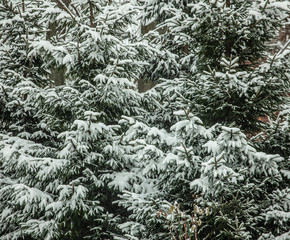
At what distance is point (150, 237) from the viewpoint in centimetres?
391

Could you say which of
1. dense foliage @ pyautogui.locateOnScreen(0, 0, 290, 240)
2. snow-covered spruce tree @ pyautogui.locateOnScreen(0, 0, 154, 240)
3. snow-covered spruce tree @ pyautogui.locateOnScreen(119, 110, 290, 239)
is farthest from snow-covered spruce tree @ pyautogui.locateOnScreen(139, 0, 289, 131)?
snow-covered spruce tree @ pyautogui.locateOnScreen(0, 0, 154, 240)

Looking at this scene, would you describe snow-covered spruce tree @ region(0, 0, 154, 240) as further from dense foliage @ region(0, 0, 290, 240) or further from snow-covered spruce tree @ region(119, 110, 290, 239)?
snow-covered spruce tree @ region(119, 110, 290, 239)

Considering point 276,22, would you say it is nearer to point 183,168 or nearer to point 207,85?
point 207,85

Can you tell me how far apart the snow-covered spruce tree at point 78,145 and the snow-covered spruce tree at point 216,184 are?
618mm

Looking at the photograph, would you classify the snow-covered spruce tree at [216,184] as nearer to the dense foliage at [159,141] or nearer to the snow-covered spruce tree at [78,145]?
the dense foliage at [159,141]

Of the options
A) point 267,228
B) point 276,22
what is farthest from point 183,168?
point 276,22

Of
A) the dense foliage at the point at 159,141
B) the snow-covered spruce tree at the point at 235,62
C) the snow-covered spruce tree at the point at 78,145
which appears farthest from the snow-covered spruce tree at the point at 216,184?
the snow-covered spruce tree at the point at 78,145

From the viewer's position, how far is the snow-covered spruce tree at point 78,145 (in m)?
3.95

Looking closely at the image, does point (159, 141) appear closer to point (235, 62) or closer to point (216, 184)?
point (216, 184)

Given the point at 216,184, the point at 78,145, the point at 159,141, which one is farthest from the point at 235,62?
the point at 78,145

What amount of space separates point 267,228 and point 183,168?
1588 millimetres

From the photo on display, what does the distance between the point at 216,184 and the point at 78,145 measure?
2.06m

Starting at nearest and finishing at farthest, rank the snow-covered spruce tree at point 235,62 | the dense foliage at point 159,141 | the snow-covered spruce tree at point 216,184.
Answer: the snow-covered spruce tree at point 216,184, the dense foliage at point 159,141, the snow-covered spruce tree at point 235,62

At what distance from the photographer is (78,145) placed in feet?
12.7
